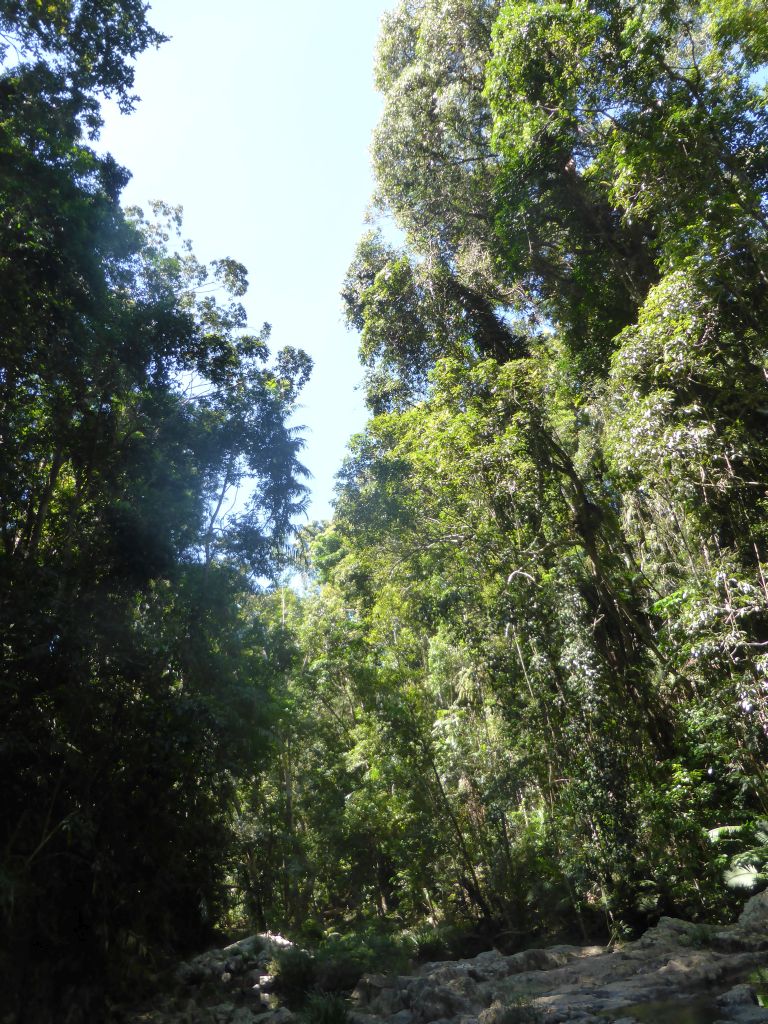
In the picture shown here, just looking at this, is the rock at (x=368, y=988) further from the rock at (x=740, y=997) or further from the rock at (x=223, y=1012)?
the rock at (x=740, y=997)

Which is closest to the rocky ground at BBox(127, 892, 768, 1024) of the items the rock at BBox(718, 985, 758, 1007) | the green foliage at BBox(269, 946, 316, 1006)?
the rock at BBox(718, 985, 758, 1007)

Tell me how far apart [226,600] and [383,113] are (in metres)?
11.6

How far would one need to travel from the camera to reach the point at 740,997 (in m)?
5.50

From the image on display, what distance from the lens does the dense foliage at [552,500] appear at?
319 inches

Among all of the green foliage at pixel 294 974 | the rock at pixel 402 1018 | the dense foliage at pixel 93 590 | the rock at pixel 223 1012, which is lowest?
the rock at pixel 402 1018

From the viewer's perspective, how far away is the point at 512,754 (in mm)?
11531

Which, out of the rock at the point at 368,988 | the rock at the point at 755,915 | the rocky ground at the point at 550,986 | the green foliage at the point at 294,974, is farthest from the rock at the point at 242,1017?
the rock at the point at 755,915

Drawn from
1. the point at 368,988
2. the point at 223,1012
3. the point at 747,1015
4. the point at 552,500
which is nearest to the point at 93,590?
the point at 223,1012

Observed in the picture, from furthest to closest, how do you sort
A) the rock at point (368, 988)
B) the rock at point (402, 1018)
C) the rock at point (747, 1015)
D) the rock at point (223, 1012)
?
the rock at point (368, 988) → the rock at point (223, 1012) → the rock at point (402, 1018) → the rock at point (747, 1015)

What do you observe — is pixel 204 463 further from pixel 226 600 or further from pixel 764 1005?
pixel 764 1005

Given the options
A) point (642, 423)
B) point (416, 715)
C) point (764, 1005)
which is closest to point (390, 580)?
point (416, 715)

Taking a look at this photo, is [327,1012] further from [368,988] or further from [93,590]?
[93,590]

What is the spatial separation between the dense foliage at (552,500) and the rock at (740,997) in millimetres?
2363

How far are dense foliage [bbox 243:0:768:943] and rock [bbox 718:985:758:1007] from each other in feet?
7.75
